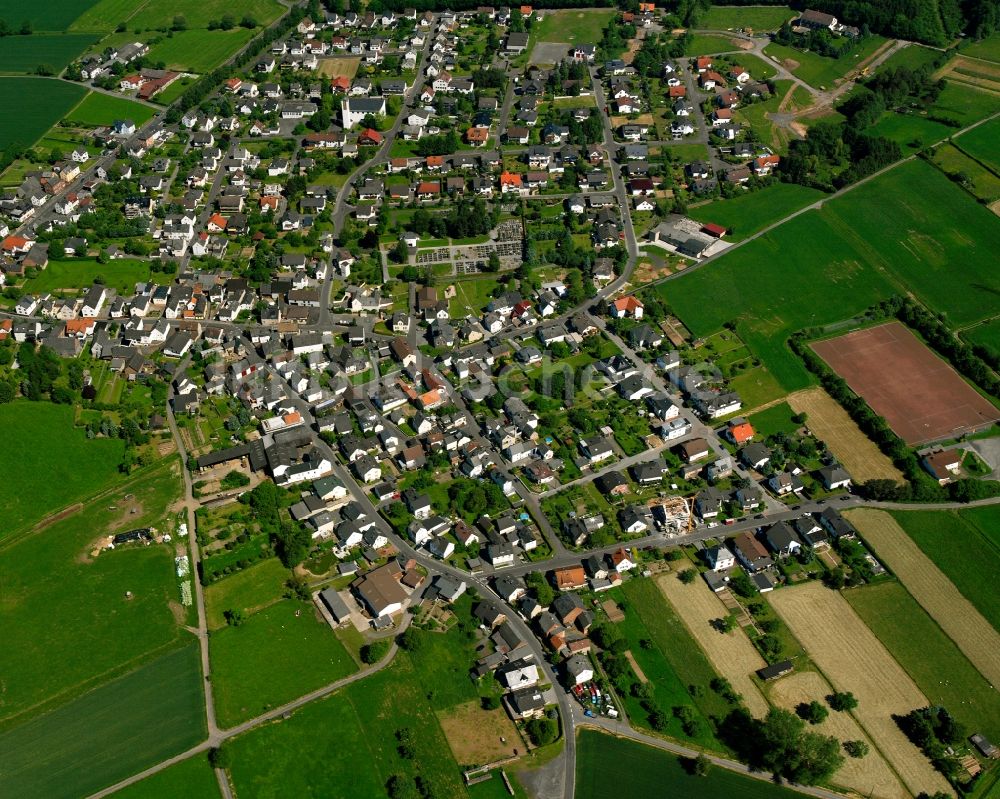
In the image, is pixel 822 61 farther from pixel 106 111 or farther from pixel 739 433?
pixel 106 111

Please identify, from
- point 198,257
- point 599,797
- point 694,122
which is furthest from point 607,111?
point 599,797

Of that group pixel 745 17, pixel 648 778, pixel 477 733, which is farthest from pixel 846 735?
pixel 745 17

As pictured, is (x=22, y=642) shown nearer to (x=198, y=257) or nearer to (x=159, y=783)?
(x=159, y=783)

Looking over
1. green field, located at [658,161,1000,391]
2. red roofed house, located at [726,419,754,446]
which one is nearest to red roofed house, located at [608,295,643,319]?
green field, located at [658,161,1000,391]

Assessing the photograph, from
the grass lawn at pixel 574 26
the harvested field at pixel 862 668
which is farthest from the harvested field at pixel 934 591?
the grass lawn at pixel 574 26

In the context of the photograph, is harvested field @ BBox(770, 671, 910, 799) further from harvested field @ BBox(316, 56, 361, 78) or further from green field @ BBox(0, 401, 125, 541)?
harvested field @ BBox(316, 56, 361, 78)

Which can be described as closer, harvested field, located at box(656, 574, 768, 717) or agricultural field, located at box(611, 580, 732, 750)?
agricultural field, located at box(611, 580, 732, 750)
